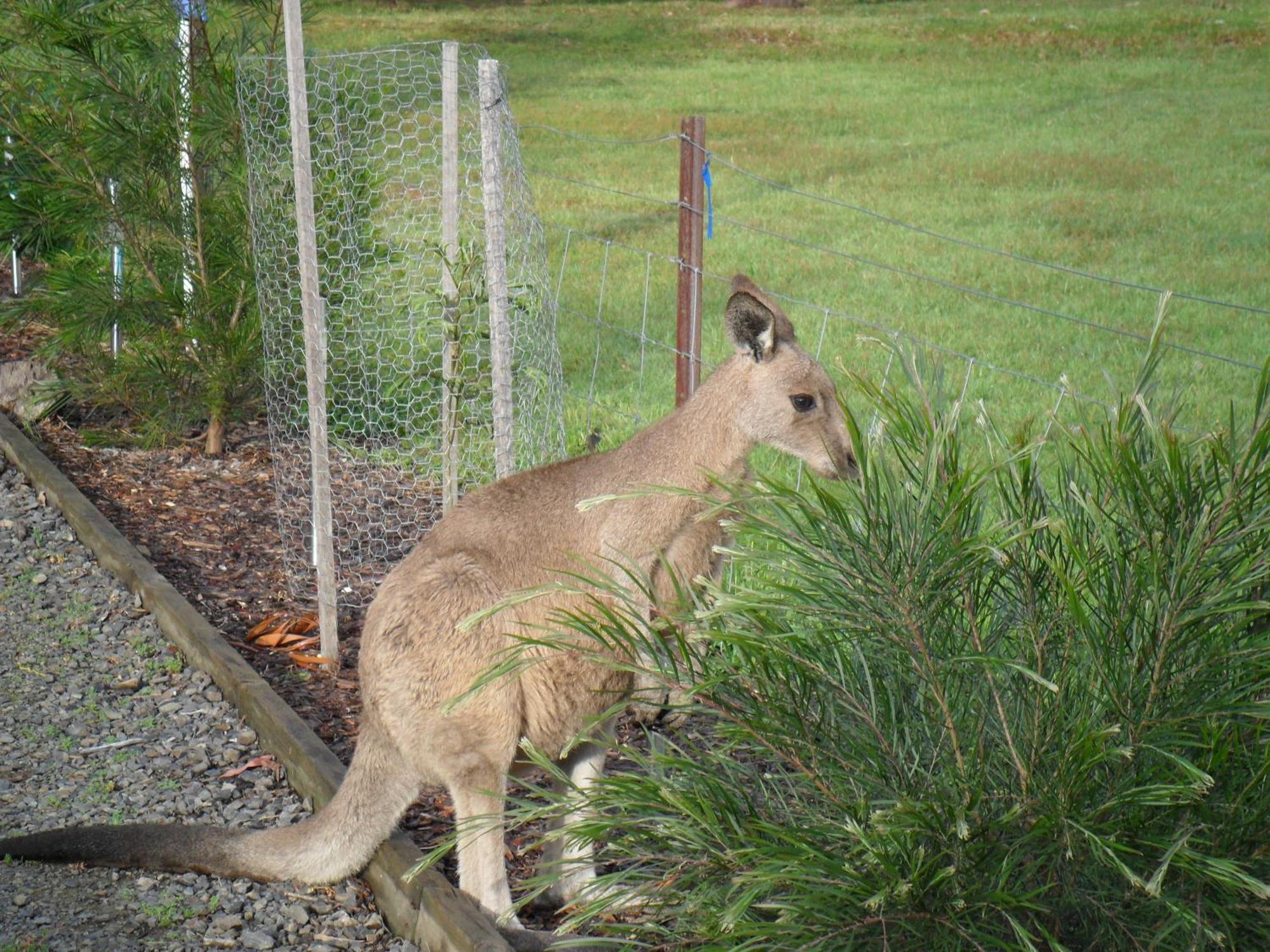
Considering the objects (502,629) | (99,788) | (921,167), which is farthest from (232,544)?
(921,167)

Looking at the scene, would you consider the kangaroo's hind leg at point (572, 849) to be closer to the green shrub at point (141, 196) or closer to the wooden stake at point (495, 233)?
the wooden stake at point (495, 233)

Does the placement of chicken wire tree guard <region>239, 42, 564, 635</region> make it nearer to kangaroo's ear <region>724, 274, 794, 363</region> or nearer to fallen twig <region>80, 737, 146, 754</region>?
fallen twig <region>80, 737, 146, 754</region>

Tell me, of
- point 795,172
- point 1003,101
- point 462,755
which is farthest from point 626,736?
point 1003,101

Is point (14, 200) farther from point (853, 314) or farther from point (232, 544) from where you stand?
point (853, 314)

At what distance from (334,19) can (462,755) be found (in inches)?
1038

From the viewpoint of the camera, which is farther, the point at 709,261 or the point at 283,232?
the point at 709,261

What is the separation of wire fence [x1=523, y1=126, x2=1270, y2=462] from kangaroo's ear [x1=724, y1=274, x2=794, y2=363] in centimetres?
175

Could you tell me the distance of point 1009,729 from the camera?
99.6 inches

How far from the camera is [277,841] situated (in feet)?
12.5

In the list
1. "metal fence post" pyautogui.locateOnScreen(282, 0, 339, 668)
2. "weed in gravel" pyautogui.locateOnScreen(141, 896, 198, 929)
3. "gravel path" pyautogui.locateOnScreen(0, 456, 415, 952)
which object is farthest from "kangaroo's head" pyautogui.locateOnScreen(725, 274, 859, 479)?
"weed in gravel" pyautogui.locateOnScreen(141, 896, 198, 929)

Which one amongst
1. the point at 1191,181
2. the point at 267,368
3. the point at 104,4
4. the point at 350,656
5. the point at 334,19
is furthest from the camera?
the point at 334,19

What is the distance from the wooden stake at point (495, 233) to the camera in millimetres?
5051

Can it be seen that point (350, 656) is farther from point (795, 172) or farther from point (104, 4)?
point (795, 172)

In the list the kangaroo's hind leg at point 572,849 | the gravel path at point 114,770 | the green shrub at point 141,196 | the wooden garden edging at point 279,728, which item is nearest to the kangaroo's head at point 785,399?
the kangaroo's hind leg at point 572,849
